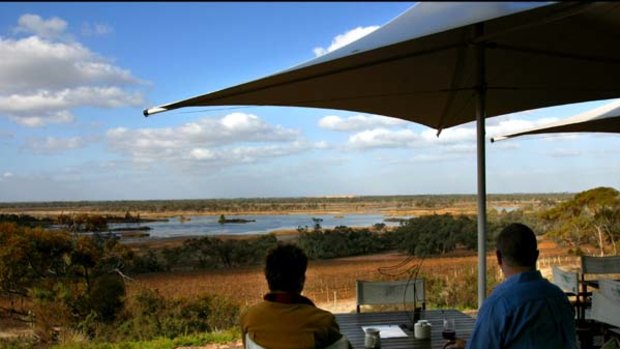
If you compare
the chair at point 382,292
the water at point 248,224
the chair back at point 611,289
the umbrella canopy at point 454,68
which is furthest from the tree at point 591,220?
the chair at point 382,292

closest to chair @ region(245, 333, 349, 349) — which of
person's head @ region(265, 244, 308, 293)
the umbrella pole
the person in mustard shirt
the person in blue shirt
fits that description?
the person in mustard shirt

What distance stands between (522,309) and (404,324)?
154 centimetres

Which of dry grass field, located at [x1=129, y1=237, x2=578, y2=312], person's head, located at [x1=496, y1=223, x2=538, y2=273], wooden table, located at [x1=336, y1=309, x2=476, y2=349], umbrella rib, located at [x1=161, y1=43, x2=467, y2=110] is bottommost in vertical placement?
dry grass field, located at [x1=129, y1=237, x2=578, y2=312]

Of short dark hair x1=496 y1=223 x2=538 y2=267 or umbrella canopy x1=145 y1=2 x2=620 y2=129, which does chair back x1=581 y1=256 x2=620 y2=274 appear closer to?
umbrella canopy x1=145 y1=2 x2=620 y2=129


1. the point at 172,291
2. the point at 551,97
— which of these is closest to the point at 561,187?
the point at 551,97

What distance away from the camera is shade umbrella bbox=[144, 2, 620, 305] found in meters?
2.44

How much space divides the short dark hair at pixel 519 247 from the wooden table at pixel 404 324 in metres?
1.09

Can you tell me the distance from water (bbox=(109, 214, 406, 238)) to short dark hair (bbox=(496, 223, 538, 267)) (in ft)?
18.4

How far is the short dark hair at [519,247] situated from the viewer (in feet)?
6.34

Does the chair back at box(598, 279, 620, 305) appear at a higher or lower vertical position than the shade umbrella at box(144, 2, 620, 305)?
lower

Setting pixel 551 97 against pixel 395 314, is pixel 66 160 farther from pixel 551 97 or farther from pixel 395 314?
pixel 551 97

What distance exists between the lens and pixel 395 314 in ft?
11.9

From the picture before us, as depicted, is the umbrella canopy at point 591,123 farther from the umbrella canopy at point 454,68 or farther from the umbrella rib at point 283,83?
the umbrella rib at point 283,83

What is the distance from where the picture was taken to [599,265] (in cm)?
563
